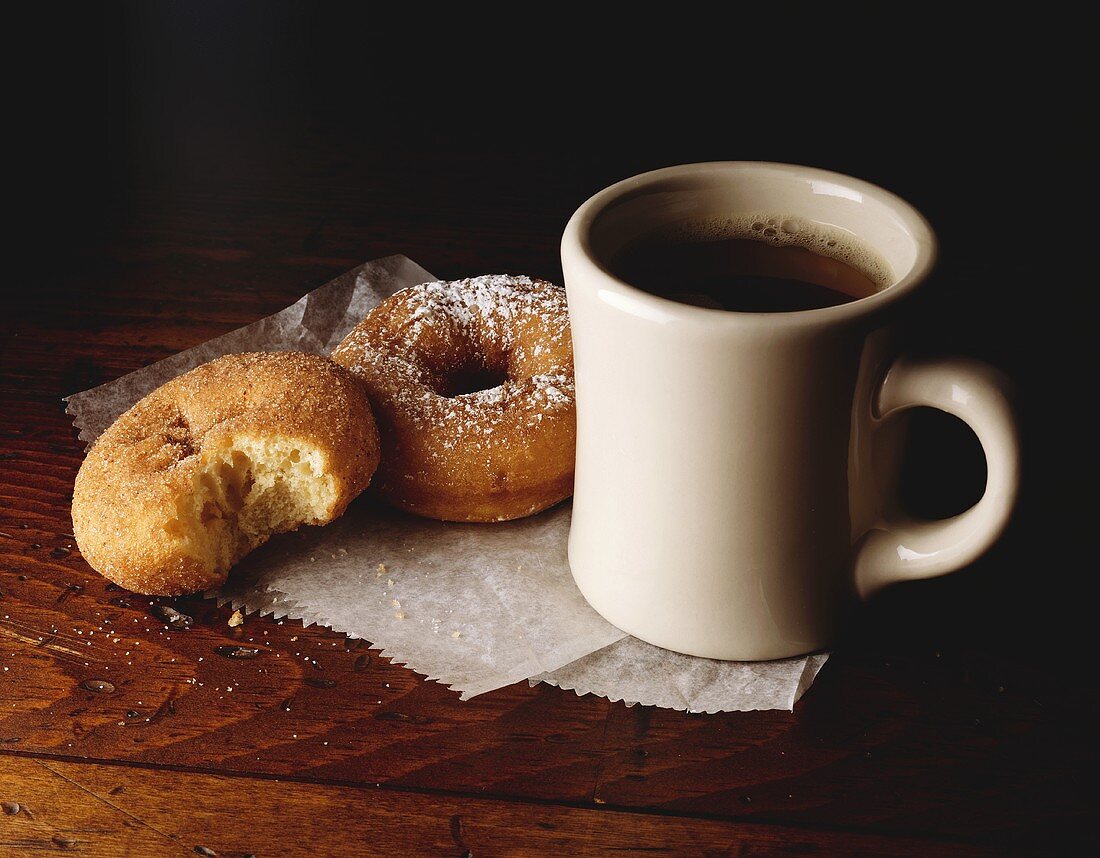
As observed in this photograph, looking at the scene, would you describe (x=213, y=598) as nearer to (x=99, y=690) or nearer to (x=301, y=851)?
(x=99, y=690)

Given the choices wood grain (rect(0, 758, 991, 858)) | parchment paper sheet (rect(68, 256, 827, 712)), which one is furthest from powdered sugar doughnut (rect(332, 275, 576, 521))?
wood grain (rect(0, 758, 991, 858))

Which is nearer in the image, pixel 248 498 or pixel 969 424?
pixel 969 424

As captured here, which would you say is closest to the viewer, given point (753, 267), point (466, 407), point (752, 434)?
point (752, 434)

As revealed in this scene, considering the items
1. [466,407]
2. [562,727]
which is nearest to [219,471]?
[466,407]

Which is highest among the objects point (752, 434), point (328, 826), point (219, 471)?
point (752, 434)

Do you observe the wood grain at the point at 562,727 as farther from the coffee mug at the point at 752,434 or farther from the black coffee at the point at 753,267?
the black coffee at the point at 753,267

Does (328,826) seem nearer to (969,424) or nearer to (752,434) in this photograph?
(752,434)

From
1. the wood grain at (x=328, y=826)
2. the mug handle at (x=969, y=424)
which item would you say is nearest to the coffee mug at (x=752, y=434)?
the mug handle at (x=969, y=424)
